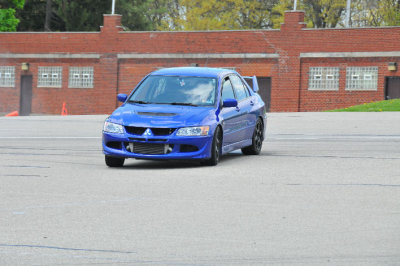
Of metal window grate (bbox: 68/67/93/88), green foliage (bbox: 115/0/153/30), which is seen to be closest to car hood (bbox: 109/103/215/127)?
metal window grate (bbox: 68/67/93/88)

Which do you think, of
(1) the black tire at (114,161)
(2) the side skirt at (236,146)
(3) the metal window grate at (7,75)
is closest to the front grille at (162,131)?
(1) the black tire at (114,161)

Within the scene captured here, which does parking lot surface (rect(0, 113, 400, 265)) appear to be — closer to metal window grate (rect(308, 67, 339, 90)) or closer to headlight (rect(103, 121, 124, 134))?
headlight (rect(103, 121, 124, 134))

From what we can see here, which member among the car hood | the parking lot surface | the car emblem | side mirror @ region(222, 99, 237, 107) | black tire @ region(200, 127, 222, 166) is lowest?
the parking lot surface

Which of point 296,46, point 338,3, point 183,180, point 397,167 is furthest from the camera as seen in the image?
point 338,3

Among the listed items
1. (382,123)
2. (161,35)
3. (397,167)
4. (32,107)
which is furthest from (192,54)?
(397,167)

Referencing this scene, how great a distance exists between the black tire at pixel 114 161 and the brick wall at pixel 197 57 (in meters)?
33.9

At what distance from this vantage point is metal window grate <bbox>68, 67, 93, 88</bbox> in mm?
54031

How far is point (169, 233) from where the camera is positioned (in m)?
8.09

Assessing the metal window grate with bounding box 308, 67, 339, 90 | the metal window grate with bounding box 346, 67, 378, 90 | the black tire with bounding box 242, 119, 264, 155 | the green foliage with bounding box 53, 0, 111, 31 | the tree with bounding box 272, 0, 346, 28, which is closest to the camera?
the black tire with bounding box 242, 119, 264, 155

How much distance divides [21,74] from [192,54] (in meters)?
11.3

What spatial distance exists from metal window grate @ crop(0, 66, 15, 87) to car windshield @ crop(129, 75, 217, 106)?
42164mm

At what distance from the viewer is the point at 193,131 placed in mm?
13328

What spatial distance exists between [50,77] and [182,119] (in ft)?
140

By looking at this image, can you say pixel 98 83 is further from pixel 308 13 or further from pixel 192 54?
pixel 308 13
